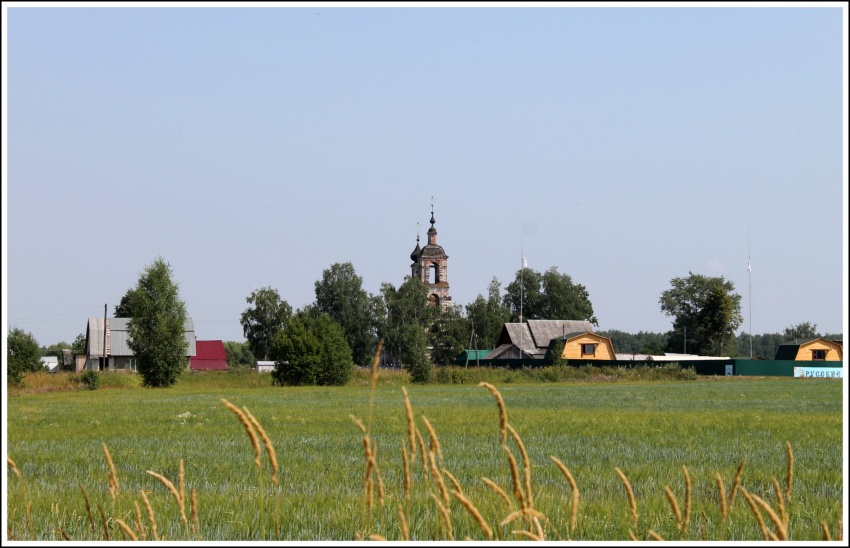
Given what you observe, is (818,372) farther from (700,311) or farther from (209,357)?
(209,357)

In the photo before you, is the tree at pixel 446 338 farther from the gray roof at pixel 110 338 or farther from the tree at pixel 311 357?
the tree at pixel 311 357

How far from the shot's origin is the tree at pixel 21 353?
183 ft

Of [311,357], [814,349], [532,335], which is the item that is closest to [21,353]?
[311,357]

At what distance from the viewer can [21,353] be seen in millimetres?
59594

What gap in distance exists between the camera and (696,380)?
73.1 metres

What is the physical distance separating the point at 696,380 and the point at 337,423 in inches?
2173

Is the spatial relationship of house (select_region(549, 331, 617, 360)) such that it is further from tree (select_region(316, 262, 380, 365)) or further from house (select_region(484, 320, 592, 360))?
tree (select_region(316, 262, 380, 365))

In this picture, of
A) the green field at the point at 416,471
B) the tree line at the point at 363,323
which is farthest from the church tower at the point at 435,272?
the green field at the point at 416,471

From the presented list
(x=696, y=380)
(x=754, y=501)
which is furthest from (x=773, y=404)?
(x=696, y=380)

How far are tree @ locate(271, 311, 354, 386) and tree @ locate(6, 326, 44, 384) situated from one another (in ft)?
52.8

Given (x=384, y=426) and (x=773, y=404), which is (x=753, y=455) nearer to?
(x=384, y=426)

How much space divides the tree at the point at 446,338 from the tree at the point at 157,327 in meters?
53.5

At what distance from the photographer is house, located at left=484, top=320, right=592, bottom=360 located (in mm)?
102562

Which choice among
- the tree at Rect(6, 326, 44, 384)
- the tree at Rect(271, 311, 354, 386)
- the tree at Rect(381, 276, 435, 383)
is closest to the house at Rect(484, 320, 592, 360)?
the tree at Rect(381, 276, 435, 383)
